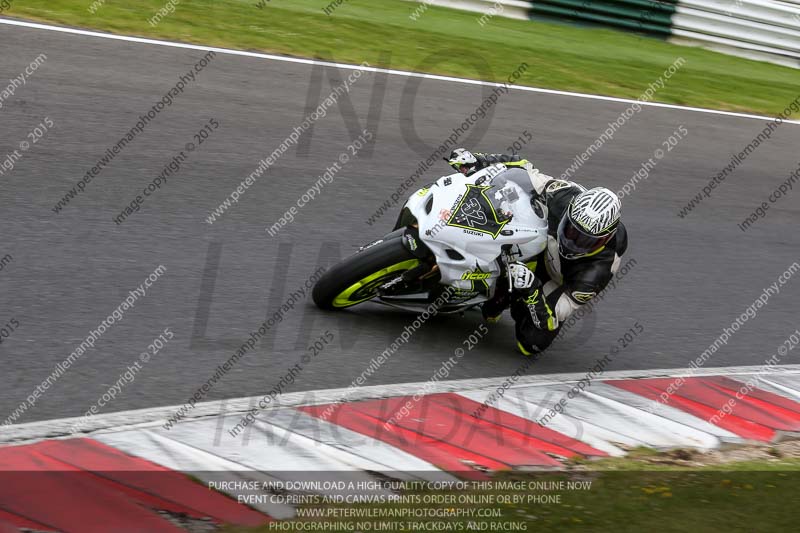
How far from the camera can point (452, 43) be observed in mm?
14109

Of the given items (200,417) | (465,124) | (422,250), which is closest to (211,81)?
(465,124)

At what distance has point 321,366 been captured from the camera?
573 centimetres

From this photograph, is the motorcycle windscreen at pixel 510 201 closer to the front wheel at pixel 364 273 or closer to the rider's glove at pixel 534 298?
the rider's glove at pixel 534 298

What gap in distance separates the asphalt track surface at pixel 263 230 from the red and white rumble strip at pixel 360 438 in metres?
0.26

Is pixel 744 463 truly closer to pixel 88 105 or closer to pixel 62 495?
pixel 62 495

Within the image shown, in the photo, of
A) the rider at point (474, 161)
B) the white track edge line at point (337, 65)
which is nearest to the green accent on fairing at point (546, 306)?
the rider at point (474, 161)

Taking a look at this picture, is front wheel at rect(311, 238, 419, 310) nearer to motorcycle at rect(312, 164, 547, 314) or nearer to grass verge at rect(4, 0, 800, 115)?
motorcycle at rect(312, 164, 547, 314)

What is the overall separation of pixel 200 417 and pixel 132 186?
10.7 ft

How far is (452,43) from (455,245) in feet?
28.7

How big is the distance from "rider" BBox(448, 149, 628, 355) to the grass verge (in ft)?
21.4

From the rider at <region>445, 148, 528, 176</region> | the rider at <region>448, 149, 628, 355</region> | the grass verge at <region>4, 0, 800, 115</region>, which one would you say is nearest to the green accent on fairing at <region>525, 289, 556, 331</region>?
the rider at <region>448, 149, 628, 355</region>

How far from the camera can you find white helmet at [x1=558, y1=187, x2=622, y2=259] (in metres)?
5.62

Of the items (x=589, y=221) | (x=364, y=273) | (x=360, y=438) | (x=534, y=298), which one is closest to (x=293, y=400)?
(x=360, y=438)

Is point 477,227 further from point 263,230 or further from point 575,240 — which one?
point 263,230
